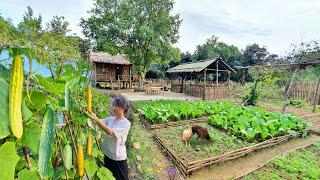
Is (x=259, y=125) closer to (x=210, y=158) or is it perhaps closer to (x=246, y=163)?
(x=246, y=163)

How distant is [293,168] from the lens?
17.4ft

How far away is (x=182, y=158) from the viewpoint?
566 cm

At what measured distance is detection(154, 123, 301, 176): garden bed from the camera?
17.7 ft

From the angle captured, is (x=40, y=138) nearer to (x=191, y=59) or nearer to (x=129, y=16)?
(x=129, y=16)

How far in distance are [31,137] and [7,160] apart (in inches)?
5.1

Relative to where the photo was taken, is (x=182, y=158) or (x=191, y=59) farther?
(x=191, y=59)

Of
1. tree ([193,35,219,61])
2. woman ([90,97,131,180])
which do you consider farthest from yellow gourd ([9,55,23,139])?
tree ([193,35,219,61])

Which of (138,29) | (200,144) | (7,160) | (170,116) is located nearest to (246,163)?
(200,144)

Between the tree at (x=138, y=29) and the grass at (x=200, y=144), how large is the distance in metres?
13.7

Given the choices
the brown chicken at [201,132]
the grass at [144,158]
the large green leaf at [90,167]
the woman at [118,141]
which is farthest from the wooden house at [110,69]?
the large green leaf at [90,167]

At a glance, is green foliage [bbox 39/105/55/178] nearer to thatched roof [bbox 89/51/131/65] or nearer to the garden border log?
the garden border log

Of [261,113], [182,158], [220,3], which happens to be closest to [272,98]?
[220,3]

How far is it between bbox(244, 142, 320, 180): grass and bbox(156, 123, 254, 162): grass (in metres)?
1.04

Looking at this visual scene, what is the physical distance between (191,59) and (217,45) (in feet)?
18.9
